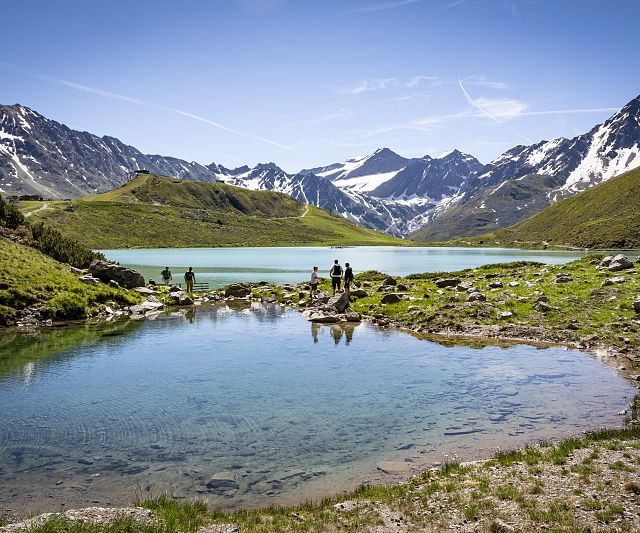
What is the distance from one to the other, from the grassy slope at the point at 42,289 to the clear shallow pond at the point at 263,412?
7.50 meters

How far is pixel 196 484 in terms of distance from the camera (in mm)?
12750

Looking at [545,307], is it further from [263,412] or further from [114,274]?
[114,274]

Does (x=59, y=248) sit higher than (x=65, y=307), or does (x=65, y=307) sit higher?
(x=59, y=248)

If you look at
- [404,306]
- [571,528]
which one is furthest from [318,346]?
[571,528]

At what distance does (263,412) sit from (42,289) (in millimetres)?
30124

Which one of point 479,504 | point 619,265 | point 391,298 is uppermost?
point 619,265

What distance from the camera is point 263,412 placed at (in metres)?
18.3

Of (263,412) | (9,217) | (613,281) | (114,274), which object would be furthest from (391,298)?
(9,217)

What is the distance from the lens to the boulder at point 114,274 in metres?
50.1

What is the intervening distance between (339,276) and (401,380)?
84.3 ft

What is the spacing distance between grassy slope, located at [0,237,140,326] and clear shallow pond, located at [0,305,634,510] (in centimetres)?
750

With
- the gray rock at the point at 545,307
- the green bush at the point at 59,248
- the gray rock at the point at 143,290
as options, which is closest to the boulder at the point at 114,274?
the gray rock at the point at 143,290

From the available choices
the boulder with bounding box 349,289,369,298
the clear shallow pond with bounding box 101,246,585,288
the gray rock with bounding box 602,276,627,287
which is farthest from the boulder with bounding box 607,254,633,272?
the clear shallow pond with bounding box 101,246,585,288

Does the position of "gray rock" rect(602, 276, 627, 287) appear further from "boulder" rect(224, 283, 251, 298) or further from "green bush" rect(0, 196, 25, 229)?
"green bush" rect(0, 196, 25, 229)
